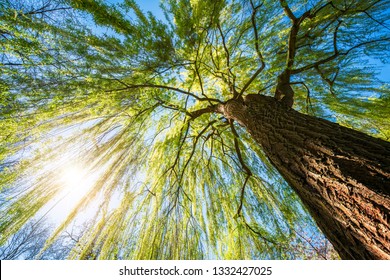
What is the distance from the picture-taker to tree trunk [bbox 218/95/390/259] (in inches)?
35.4

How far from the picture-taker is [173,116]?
325 cm

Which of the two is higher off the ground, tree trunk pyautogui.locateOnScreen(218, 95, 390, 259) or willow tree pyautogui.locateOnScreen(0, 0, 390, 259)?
willow tree pyautogui.locateOnScreen(0, 0, 390, 259)

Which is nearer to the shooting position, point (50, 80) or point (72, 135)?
point (50, 80)

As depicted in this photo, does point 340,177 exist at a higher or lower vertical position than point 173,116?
lower

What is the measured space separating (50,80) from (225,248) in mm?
2890

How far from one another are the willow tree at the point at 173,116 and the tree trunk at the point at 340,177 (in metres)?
0.01

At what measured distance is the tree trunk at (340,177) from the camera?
899mm

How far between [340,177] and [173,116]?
2.46 meters

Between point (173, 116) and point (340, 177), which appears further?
point (173, 116)

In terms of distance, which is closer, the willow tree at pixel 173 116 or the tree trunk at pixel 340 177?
the tree trunk at pixel 340 177

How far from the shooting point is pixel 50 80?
213 centimetres

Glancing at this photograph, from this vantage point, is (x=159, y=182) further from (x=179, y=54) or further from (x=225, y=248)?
(x=179, y=54)

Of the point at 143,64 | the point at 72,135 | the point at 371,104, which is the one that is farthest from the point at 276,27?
the point at 72,135

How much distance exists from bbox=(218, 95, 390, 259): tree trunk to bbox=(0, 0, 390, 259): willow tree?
15 mm
